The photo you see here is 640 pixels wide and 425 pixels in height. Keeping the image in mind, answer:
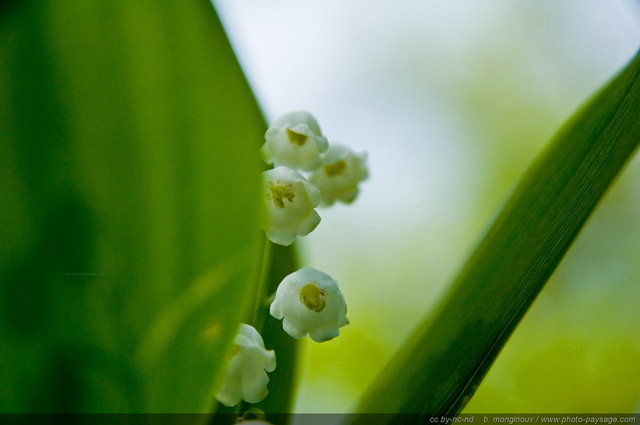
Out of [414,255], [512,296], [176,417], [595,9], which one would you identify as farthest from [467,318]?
[595,9]

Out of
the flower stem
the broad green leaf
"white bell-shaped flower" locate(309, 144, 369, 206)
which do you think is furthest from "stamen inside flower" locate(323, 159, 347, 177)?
the broad green leaf

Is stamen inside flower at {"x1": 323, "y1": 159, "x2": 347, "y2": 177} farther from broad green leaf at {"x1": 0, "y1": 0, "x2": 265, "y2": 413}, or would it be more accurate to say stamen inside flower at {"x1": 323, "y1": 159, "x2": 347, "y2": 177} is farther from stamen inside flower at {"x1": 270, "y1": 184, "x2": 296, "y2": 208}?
broad green leaf at {"x1": 0, "y1": 0, "x2": 265, "y2": 413}

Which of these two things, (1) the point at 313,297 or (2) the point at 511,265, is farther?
(1) the point at 313,297

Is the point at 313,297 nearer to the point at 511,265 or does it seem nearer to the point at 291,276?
the point at 291,276

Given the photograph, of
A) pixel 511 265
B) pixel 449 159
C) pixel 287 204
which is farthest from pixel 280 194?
pixel 449 159

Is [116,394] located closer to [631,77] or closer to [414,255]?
[631,77]

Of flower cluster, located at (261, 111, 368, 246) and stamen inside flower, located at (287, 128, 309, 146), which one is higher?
stamen inside flower, located at (287, 128, 309, 146)
